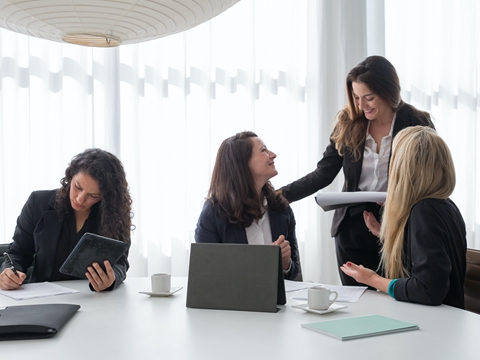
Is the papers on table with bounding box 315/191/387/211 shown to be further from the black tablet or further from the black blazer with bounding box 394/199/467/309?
the black tablet

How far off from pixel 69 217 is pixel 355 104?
1.42 m

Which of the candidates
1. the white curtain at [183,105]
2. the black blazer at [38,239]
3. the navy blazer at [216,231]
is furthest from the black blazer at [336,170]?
the black blazer at [38,239]

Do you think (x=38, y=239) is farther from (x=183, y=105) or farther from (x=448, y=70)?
(x=448, y=70)

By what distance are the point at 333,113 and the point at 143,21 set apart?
249 centimetres

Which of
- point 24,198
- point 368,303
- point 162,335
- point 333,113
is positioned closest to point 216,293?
point 162,335

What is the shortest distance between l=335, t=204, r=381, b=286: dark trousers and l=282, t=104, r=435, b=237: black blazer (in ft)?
0.14

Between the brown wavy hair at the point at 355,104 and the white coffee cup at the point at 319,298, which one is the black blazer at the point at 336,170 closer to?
the brown wavy hair at the point at 355,104

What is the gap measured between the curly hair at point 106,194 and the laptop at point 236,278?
0.72 m

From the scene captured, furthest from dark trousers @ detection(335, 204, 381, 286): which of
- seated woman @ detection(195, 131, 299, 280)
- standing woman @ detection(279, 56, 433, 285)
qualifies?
seated woman @ detection(195, 131, 299, 280)

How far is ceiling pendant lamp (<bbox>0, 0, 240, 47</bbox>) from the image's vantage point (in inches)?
57.8

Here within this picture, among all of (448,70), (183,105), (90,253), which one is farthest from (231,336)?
(448,70)

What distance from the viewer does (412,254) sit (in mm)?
1758

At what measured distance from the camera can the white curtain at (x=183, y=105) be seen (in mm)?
3332

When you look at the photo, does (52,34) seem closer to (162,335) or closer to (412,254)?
(162,335)
